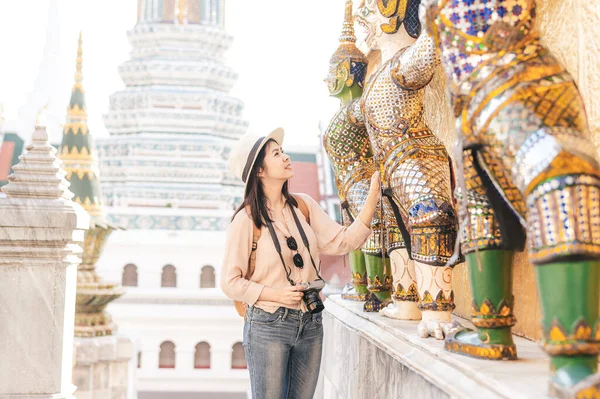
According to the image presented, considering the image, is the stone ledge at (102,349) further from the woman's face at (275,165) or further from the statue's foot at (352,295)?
the woman's face at (275,165)

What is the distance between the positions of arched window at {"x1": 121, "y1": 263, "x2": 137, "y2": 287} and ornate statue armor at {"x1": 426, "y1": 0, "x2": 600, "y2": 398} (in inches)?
348

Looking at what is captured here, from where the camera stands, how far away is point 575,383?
3.51 ft

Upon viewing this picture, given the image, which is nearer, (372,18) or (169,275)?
(372,18)

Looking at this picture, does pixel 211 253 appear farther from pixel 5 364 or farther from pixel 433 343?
pixel 433 343

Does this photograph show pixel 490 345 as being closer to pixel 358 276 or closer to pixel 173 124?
pixel 358 276

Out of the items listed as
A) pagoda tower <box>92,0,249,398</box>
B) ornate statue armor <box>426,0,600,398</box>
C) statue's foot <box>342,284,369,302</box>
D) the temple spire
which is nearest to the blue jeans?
ornate statue armor <box>426,0,600,398</box>

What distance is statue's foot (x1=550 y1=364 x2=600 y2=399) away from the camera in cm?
101

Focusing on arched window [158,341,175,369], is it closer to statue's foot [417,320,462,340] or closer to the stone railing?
the stone railing

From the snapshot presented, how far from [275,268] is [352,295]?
1099 millimetres

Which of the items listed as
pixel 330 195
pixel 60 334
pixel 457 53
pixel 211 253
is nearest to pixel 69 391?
pixel 60 334

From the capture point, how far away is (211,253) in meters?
10.0

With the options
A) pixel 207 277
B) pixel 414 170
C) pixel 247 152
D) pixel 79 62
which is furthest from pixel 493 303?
pixel 207 277

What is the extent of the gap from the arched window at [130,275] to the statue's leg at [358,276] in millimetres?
7443

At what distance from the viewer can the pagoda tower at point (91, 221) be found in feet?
18.2
